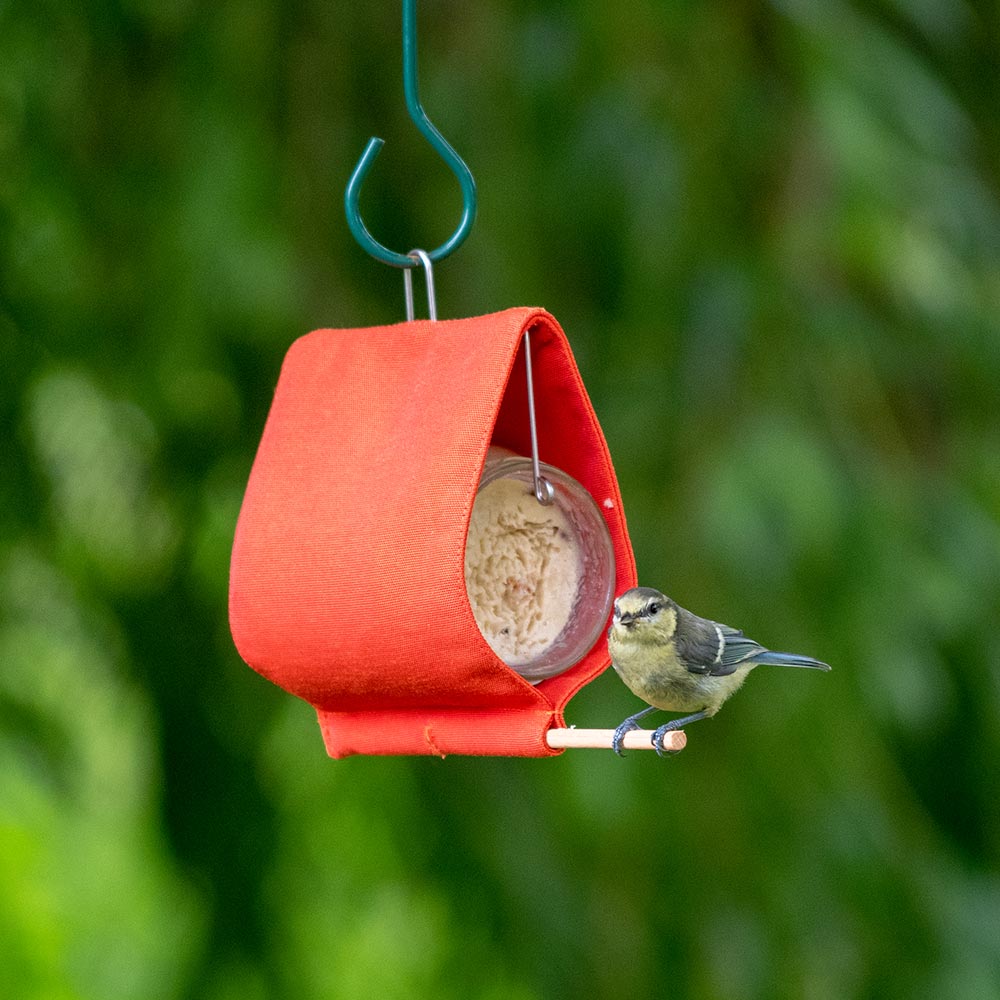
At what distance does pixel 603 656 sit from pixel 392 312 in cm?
120

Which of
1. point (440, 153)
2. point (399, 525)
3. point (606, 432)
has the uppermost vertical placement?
point (440, 153)

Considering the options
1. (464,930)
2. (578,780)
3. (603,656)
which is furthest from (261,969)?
(603,656)

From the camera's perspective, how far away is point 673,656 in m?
1.37

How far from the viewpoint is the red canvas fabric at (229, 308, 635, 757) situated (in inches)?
52.8

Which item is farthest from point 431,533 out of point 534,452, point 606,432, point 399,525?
point 606,432

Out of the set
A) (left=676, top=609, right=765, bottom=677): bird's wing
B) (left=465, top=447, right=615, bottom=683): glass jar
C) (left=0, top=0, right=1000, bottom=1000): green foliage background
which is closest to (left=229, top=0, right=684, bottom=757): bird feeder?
(left=465, top=447, right=615, bottom=683): glass jar

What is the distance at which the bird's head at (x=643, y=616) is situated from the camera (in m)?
1.34

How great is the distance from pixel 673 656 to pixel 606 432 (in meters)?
1.26

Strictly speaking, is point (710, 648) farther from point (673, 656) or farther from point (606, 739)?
point (606, 739)

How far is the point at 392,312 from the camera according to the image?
259 centimetres

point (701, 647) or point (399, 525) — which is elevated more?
point (399, 525)

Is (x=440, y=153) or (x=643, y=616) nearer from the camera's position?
(x=643, y=616)

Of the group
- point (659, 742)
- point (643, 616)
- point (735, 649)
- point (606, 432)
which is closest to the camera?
point (659, 742)

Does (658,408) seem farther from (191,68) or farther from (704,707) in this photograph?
(704,707)
